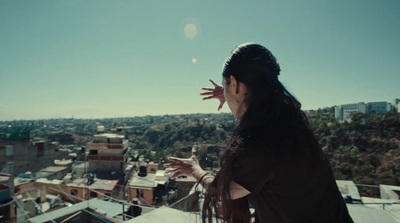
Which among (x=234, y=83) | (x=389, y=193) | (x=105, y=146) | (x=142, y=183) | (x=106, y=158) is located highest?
(x=234, y=83)

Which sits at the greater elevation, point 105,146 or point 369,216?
point 369,216

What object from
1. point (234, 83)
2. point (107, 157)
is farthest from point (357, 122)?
point (234, 83)

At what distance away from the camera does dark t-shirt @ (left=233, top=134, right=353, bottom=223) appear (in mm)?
655

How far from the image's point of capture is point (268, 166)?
652 mm

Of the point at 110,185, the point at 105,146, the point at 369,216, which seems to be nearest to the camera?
the point at 369,216

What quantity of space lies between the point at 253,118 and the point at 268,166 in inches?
6.8

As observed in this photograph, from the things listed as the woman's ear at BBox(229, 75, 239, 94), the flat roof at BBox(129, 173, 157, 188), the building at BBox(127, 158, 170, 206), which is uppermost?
the woman's ear at BBox(229, 75, 239, 94)

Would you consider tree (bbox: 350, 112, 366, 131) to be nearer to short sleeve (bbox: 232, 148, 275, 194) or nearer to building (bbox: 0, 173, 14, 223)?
building (bbox: 0, 173, 14, 223)

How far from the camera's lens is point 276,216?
2.27 ft

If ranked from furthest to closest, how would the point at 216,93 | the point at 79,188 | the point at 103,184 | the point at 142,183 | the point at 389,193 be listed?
1. the point at 142,183
2. the point at 103,184
3. the point at 79,188
4. the point at 389,193
5. the point at 216,93

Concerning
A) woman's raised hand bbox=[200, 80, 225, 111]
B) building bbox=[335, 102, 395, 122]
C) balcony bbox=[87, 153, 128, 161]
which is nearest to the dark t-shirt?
woman's raised hand bbox=[200, 80, 225, 111]

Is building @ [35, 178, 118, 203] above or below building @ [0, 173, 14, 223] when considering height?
below

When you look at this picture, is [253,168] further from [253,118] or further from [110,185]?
[110,185]

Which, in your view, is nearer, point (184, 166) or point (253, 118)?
point (253, 118)
